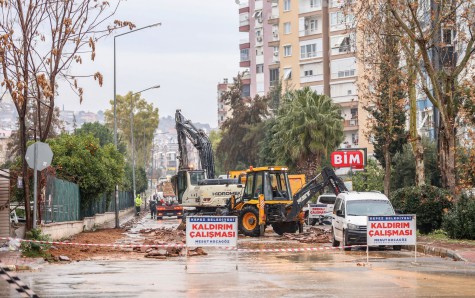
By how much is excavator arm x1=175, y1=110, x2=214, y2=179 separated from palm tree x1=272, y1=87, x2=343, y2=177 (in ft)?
29.4

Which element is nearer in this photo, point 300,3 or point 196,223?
point 196,223

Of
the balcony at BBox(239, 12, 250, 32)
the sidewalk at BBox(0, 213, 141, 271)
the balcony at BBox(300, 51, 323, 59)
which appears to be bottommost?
the sidewalk at BBox(0, 213, 141, 271)

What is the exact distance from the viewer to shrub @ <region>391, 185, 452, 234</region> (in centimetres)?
3612

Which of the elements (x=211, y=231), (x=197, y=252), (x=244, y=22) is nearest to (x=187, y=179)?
(x=197, y=252)

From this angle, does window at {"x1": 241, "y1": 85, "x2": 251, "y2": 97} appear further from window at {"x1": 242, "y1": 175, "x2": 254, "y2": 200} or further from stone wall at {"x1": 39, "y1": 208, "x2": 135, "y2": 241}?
window at {"x1": 242, "y1": 175, "x2": 254, "y2": 200}

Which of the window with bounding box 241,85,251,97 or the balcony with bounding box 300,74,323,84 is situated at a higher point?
the window with bounding box 241,85,251,97

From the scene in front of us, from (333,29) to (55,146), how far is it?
61.0 m

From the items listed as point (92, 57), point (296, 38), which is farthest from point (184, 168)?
point (296, 38)

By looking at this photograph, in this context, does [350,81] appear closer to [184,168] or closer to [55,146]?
[184,168]

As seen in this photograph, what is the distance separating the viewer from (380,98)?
1949 inches

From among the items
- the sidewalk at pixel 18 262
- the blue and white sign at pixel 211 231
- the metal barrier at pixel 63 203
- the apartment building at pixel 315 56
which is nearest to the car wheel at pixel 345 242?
the blue and white sign at pixel 211 231

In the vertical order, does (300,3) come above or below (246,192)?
above

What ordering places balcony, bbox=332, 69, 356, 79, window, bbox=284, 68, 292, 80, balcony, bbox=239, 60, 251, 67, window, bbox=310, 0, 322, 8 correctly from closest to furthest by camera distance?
balcony, bbox=332, 69, 356, 79
window, bbox=310, 0, 322, 8
window, bbox=284, 68, 292, 80
balcony, bbox=239, 60, 251, 67

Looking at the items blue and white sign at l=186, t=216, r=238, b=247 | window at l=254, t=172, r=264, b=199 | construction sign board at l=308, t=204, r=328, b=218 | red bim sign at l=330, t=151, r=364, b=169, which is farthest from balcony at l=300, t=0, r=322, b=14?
blue and white sign at l=186, t=216, r=238, b=247
